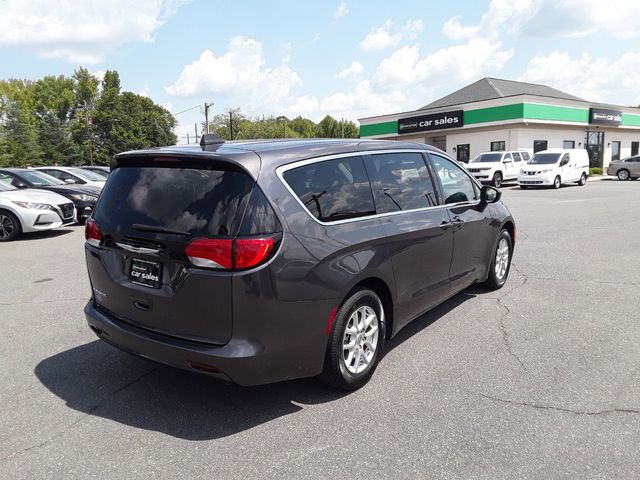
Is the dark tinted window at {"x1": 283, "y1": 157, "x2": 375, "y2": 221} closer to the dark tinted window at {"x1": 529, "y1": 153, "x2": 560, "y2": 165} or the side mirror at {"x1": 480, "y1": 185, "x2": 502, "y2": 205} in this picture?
the side mirror at {"x1": 480, "y1": 185, "x2": 502, "y2": 205}

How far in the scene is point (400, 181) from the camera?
13.8 ft

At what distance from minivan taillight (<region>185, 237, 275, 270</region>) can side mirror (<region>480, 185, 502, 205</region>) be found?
3.25m

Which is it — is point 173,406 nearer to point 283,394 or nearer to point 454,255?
point 283,394

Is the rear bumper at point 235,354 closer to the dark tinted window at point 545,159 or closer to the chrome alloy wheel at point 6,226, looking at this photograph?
the chrome alloy wheel at point 6,226

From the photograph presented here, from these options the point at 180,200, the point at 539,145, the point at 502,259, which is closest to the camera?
the point at 180,200

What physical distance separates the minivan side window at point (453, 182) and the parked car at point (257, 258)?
814 mm

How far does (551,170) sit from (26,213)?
886 inches

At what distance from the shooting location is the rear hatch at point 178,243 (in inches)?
115

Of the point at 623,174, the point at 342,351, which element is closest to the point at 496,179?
the point at 623,174

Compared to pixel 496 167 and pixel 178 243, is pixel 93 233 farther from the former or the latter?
pixel 496 167

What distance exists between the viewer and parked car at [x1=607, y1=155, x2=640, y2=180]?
31677 mm

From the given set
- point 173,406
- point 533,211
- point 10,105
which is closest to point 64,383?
point 173,406

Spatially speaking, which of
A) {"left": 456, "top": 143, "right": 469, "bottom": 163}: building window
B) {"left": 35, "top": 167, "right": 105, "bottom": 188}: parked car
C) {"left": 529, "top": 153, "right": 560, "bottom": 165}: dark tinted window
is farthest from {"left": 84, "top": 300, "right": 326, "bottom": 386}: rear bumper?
{"left": 456, "top": 143, "right": 469, "bottom": 163}: building window

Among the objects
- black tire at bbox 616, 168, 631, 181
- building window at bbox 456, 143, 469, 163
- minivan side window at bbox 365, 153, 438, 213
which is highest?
building window at bbox 456, 143, 469, 163
